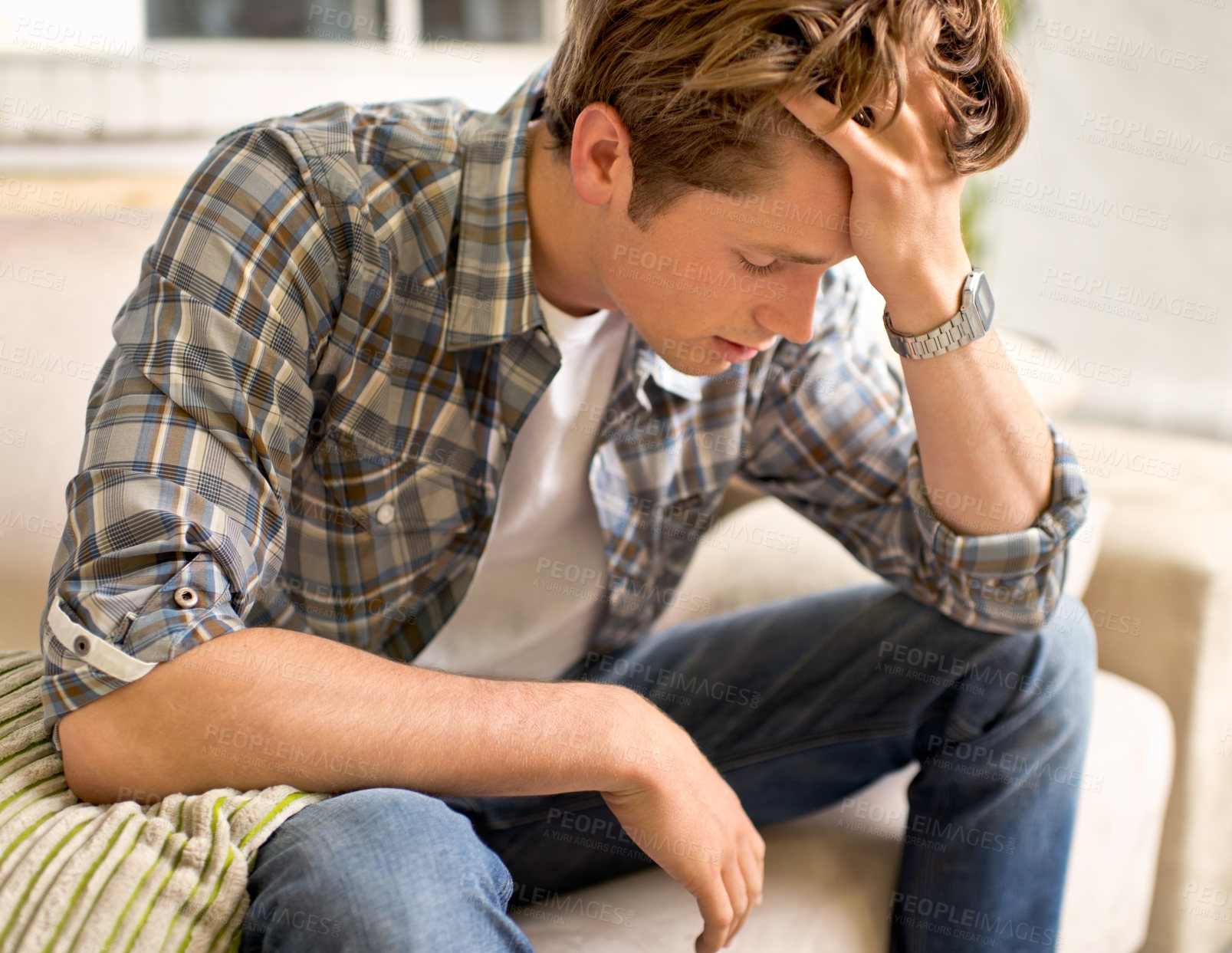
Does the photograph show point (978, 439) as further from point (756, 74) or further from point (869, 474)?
point (756, 74)

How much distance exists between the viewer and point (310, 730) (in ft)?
2.14

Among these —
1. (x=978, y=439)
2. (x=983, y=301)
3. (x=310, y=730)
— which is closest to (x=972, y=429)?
(x=978, y=439)

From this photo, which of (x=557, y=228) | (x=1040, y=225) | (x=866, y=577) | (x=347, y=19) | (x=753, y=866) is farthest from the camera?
(x=1040, y=225)

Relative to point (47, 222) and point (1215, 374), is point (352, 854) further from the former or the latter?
point (1215, 374)

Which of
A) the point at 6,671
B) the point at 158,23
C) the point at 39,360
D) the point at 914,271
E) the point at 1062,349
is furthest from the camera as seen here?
the point at 1062,349

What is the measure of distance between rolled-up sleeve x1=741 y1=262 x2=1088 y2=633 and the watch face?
15cm

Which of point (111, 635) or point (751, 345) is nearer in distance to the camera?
point (111, 635)

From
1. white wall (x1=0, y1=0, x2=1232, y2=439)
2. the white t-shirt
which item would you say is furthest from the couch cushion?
white wall (x1=0, y1=0, x2=1232, y2=439)

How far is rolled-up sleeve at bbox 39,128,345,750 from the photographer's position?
2.11 feet

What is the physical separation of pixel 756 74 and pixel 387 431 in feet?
1.34

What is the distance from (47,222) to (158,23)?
103cm

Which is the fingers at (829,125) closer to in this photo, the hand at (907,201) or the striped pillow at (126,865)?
the hand at (907,201)

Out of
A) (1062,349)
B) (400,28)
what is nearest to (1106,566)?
(1062,349)

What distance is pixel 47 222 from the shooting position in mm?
1084
